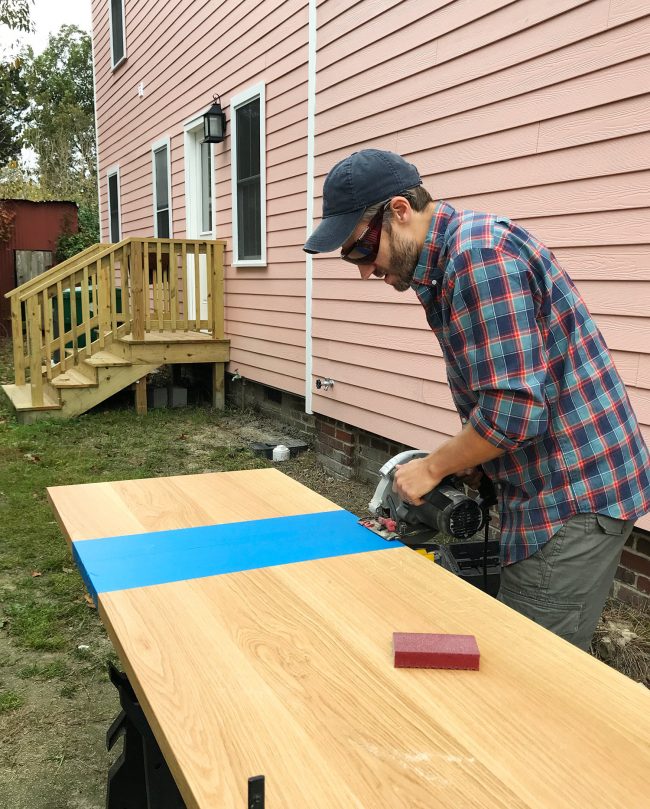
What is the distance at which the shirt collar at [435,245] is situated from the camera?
177cm

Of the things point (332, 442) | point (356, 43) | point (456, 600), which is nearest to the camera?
point (456, 600)

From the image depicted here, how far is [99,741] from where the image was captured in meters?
2.64

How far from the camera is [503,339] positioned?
1600 mm

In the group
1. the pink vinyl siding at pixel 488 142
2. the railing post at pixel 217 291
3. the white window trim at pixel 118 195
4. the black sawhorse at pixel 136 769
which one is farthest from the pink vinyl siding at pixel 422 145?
the white window trim at pixel 118 195

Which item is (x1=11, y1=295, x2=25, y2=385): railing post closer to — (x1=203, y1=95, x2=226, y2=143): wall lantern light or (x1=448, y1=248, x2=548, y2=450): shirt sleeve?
(x1=203, y1=95, x2=226, y2=143): wall lantern light

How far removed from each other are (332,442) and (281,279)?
1.87 m

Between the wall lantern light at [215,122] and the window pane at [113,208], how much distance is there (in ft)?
17.9

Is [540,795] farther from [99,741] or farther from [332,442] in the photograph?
[332,442]

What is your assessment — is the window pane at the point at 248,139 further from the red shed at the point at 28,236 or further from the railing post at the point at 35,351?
the red shed at the point at 28,236

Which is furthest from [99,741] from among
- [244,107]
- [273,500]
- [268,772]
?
[244,107]

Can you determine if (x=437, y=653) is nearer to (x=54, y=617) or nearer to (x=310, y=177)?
(x=54, y=617)

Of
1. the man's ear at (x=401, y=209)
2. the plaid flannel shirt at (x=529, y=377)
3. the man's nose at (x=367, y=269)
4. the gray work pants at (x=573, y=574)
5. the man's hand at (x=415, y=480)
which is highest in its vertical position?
the man's ear at (x=401, y=209)

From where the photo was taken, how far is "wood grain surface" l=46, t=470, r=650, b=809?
3.48ft

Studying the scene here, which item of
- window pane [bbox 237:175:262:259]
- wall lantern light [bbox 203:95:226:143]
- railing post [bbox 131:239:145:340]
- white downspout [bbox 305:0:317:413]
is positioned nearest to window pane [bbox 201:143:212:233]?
wall lantern light [bbox 203:95:226:143]
